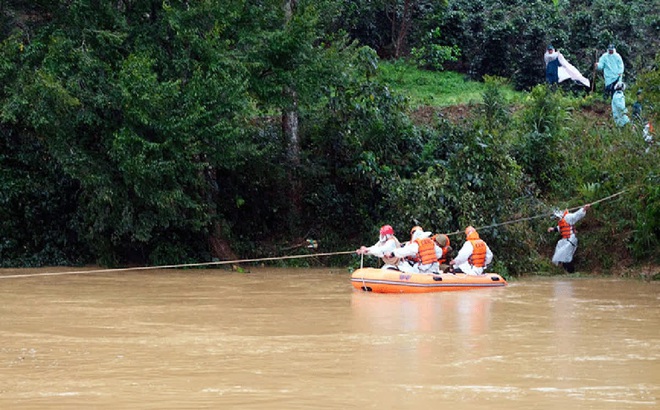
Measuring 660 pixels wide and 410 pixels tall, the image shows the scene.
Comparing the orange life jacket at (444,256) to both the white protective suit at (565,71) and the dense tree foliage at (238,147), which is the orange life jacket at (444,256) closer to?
the dense tree foliage at (238,147)

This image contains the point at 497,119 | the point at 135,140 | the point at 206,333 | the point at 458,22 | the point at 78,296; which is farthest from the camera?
the point at 458,22

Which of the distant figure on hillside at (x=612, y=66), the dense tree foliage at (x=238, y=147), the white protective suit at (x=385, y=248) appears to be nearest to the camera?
the white protective suit at (x=385, y=248)

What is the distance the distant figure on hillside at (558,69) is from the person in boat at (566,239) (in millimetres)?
6434

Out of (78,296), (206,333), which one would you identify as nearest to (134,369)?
(206,333)

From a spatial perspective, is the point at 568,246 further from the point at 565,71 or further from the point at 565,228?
the point at 565,71

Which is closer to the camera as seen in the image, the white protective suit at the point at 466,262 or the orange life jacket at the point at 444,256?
the white protective suit at the point at 466,262

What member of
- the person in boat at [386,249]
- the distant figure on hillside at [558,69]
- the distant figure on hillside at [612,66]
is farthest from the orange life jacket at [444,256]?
the distant figure on hillside at [558,69]

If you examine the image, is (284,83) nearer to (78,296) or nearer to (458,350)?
(78,296)

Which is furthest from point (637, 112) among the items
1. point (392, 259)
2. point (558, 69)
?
point (392, 259)

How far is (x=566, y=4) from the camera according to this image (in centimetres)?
3195

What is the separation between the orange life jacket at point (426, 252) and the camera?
717 inches

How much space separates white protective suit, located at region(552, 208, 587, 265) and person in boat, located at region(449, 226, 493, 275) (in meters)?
2.81

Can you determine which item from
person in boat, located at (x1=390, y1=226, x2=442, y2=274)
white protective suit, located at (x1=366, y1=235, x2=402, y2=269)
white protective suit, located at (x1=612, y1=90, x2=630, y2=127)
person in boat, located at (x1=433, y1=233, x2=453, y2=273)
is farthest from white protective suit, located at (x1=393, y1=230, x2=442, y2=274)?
white protective suit, located at (x1=612, y1=90, x2=630, y2=127)

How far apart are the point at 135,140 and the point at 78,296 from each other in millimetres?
4183
